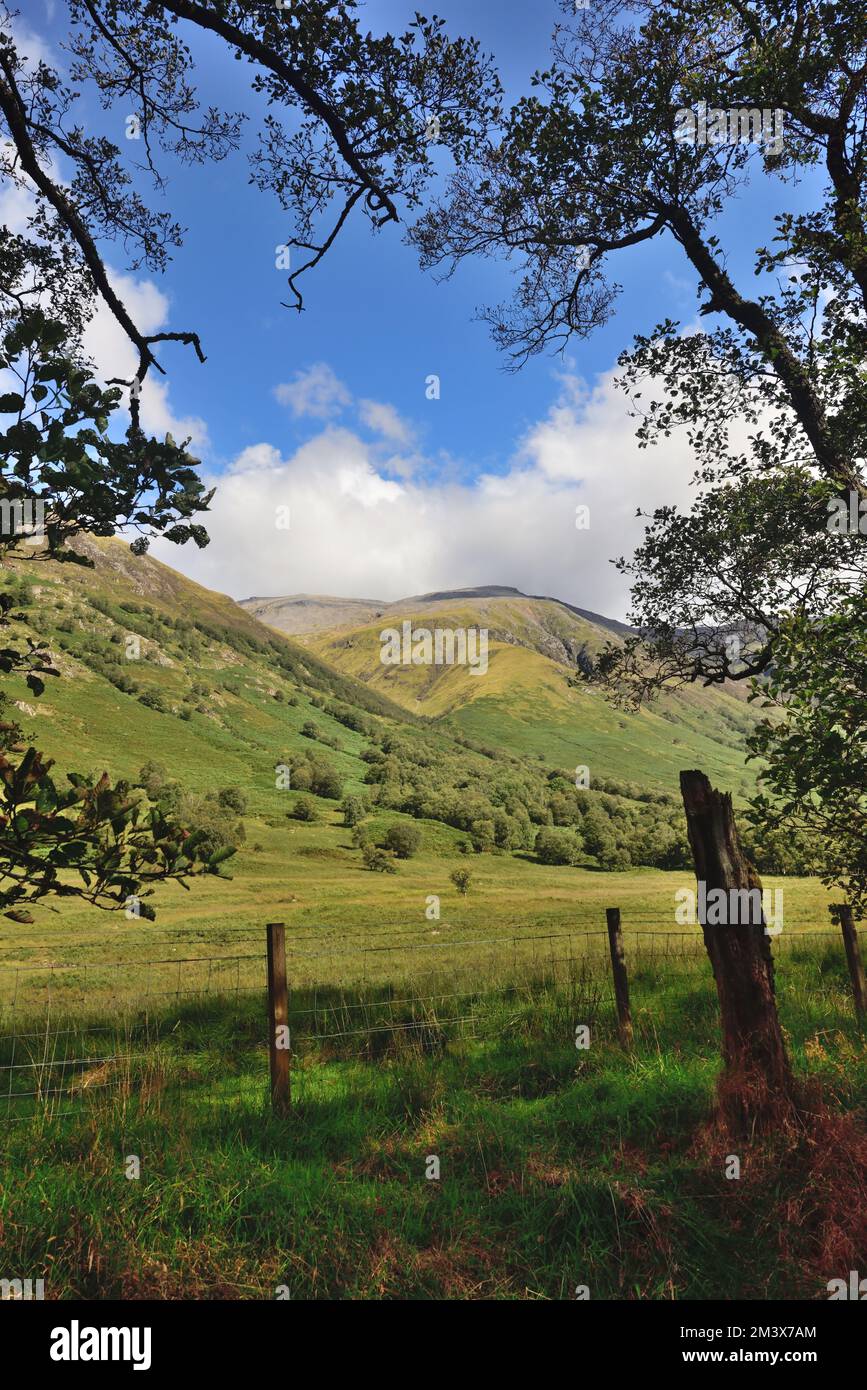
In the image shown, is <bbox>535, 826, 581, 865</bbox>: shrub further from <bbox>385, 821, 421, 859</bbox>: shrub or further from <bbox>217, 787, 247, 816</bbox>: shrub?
<bbox>217, 787, 247, 816</bbox>: shrub

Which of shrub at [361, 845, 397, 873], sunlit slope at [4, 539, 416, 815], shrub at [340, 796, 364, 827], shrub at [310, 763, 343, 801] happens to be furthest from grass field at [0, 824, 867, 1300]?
shrub at [310, 763, 343, 801]

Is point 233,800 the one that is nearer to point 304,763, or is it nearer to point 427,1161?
point 304,763

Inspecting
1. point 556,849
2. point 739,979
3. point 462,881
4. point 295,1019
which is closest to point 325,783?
point 556,849

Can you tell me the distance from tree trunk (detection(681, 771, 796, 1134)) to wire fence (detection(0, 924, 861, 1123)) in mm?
3644

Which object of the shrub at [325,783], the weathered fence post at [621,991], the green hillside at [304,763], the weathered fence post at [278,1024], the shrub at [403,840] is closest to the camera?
the weathered fence post at [278,1024]

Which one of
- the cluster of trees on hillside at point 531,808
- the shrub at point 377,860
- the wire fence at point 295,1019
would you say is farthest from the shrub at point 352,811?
the wire fence at point 295,1019

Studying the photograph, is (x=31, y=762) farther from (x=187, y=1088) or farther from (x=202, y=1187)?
(x=187, y=1088)

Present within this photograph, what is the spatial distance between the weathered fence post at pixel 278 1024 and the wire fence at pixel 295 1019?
399 millimetres

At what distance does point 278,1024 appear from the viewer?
289 inches

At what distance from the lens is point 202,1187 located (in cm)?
502

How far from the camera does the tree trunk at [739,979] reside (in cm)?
607

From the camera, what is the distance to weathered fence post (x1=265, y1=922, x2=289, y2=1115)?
6996 millimetres

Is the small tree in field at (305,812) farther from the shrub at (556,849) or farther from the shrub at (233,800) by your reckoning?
the shrub at (556,849)

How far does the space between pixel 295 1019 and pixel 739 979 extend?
329 inches
